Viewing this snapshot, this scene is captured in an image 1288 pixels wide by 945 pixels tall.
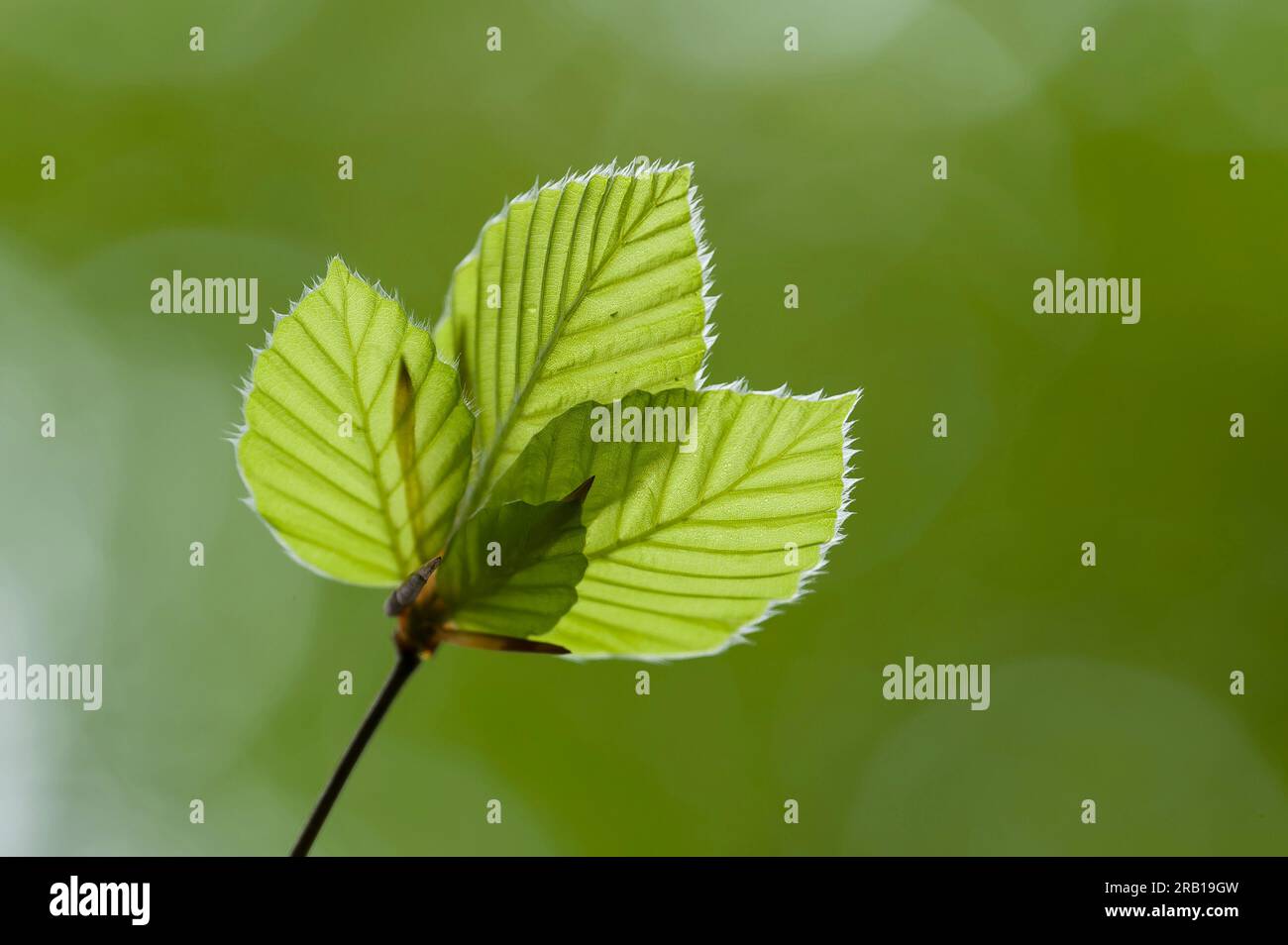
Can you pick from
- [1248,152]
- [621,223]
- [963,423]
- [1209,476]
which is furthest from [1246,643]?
[621,223]

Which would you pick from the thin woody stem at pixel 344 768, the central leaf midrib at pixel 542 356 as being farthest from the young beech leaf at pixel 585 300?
the thin woody stem at pixel 344 768

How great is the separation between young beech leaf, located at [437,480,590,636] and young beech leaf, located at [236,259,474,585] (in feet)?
0.12

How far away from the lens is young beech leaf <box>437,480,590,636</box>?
360 mm

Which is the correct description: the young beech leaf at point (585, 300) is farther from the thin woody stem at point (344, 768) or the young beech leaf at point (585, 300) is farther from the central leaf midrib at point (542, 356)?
the thin woody stem at point (344, 768)

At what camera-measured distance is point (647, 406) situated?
1.20 ft

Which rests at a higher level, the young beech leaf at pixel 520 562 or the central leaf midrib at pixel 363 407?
the central leaf midrib at pixel 363 407

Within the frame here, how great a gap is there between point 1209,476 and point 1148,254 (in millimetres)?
1003

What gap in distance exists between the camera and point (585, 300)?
391mm

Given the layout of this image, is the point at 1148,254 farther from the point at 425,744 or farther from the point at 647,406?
the point at 647,406

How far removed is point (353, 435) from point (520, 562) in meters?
0.09

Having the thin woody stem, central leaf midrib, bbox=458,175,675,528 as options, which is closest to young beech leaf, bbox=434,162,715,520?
central leaf midrib, bbox=458,175,675,528

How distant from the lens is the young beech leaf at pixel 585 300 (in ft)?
1.26

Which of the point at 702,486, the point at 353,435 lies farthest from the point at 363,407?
the point at 702,486

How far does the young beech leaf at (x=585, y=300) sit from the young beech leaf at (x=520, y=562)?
1.4 inches
